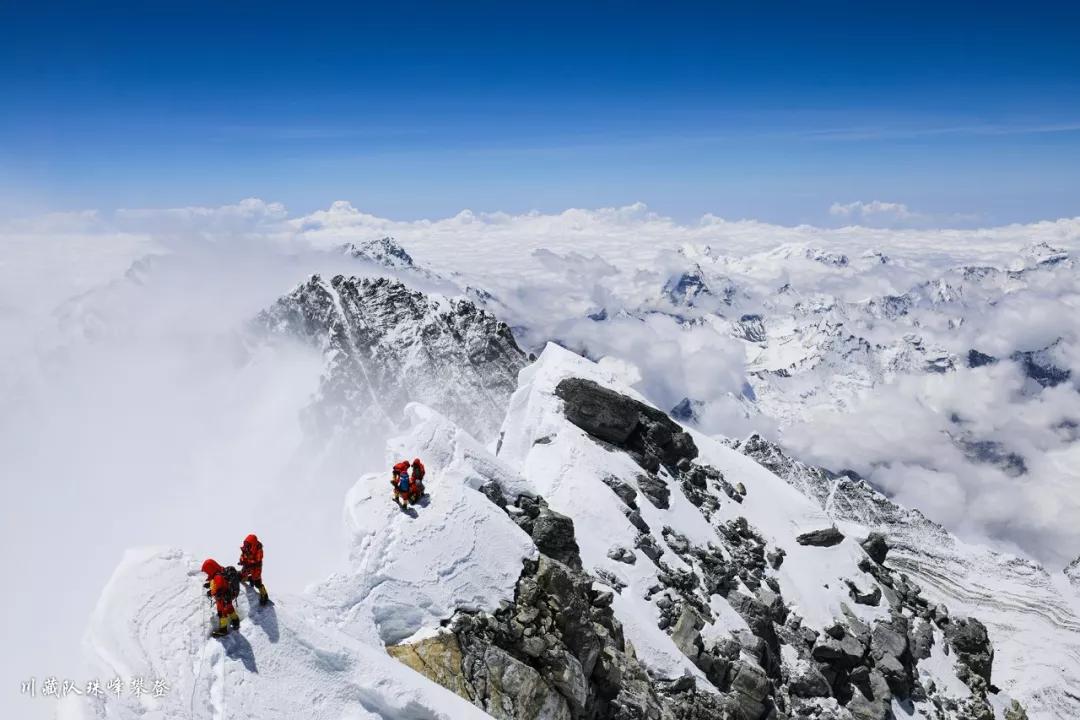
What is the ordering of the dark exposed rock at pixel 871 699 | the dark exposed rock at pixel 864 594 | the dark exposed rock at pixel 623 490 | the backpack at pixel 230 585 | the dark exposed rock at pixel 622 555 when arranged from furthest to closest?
the dark exposed rock at pixel 864 594 → the dark exposed rock at pixel 623 490 → the dark exposed rock at pixel 871 699 → the dark exposed rock at pixel 622 555 → the backpack at pixel 230 585

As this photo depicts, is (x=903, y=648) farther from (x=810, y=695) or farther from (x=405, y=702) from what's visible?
(x=405, y=702)

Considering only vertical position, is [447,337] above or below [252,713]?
below

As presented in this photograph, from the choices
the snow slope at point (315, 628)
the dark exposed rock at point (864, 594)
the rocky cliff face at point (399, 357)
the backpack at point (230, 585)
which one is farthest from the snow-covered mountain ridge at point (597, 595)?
the rocky cliff face at point (399, 357)

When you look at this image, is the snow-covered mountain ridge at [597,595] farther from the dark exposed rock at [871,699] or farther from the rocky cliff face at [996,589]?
the rocky cliff face at [996,589]

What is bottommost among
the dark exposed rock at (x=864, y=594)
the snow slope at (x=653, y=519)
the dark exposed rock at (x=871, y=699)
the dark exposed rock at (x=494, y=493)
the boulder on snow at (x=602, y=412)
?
the dark exposed rock at (x=871, y=699)

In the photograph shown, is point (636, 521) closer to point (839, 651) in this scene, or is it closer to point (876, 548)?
point (839, 651)

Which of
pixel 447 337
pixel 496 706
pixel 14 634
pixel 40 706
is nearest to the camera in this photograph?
pixel 40 706

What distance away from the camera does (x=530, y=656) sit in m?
24.3

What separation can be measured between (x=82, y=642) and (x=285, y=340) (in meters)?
188

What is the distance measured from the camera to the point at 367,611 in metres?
23.8

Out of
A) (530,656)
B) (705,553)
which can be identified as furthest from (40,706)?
(705,553)

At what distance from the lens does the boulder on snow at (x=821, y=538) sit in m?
60.2

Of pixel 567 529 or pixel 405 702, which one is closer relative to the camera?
pixel 405 702

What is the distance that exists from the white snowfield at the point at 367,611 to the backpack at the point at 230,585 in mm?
674
